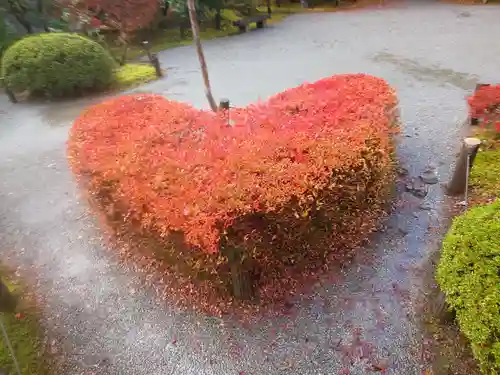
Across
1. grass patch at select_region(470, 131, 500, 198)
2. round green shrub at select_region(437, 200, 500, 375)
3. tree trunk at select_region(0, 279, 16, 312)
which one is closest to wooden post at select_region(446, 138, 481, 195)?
grass patch at select_region(470, 131, 500, 198)

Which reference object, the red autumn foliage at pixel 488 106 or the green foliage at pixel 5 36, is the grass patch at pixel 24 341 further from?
the green foliage at pixel 5 36

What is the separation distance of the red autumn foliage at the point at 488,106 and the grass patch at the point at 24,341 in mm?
7267

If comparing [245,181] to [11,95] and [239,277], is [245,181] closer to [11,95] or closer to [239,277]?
[239,277]

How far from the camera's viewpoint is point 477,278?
3084 millimetres

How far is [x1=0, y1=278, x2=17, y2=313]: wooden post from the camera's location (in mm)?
4199

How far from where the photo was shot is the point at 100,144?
16.4 ft

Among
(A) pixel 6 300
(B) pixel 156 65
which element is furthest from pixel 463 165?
(B) pixel 156 65

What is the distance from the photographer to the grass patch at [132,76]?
1090cm

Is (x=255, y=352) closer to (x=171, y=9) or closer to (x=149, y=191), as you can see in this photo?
(x=149, y=191)

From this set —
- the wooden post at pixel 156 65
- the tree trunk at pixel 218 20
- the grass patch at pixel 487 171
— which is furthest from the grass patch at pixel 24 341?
the tree trunk at pixel 218 20

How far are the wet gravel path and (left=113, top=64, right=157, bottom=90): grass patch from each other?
131 cm

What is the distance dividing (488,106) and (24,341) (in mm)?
7527

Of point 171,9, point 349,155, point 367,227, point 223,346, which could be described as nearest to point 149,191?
point 223,346

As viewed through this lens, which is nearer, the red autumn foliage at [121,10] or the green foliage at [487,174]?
the green foliage at [487,174]
